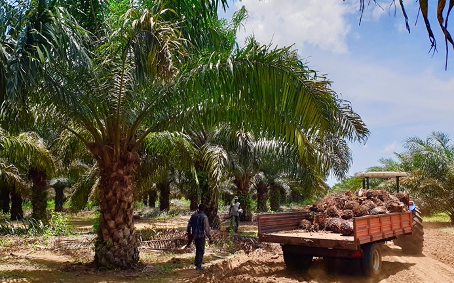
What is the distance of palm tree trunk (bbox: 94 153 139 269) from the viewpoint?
9445 mm

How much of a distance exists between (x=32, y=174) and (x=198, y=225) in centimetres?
1297

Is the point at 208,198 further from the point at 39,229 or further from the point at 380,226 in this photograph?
the point at 380,226

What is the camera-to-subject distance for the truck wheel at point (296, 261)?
32.6 ft

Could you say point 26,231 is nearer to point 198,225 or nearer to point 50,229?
point 50,229

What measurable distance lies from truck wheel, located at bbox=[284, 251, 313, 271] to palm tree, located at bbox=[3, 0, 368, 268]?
263cm

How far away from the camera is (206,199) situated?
17.1m

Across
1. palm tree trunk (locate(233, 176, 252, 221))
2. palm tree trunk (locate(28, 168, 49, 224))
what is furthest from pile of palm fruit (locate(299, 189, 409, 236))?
palm tree trunk (locate(28, 168, 49, 224))

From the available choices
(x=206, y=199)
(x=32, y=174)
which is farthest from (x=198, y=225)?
(x=32, y=174)

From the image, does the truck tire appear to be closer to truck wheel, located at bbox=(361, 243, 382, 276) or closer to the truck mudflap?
truck wheel, located at bbox=(361, 243, 382, 276)

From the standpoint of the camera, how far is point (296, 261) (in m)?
9.98

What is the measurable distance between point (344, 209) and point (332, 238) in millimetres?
2091

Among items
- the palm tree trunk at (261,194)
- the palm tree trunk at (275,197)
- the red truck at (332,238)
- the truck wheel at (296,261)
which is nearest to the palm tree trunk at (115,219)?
the red truck at (332,238)

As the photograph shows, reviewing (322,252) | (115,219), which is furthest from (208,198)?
(322,252)

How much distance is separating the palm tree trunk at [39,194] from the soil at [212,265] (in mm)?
5197
